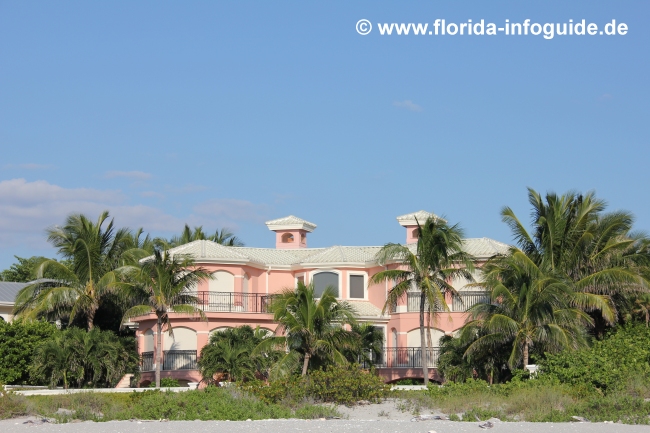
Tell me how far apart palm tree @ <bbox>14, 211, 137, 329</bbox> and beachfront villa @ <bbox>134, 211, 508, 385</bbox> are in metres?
2.77

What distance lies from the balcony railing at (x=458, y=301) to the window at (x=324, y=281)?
3.75 metres

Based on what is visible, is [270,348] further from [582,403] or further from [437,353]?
[582,403]

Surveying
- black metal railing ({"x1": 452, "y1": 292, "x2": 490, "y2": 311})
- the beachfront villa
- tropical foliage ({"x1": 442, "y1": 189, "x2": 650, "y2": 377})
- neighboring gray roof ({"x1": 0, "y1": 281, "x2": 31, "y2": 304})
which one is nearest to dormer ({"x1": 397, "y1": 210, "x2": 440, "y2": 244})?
the beachfront villa

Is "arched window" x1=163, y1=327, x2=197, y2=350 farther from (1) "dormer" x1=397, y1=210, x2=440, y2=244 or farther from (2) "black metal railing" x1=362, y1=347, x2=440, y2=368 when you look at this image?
(1) "dormer" x1=397, y1=210, x2=440, y2=244

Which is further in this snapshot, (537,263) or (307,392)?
(537,263)

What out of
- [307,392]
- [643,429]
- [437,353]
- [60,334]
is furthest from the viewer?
[437,353]

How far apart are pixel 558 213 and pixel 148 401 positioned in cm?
1879

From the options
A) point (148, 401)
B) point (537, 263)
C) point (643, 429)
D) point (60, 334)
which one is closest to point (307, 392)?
point (148, 401)

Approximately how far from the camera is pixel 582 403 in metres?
24.0

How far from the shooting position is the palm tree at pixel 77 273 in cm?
4297

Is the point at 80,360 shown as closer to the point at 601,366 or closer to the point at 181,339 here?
the point at 181,339

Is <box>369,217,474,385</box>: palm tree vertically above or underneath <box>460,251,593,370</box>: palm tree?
above

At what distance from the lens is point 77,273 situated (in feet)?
144

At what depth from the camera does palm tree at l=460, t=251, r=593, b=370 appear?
108 ft
